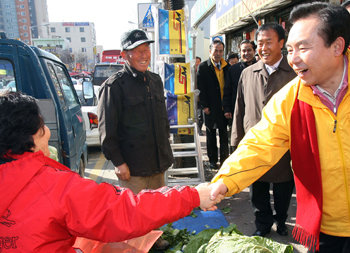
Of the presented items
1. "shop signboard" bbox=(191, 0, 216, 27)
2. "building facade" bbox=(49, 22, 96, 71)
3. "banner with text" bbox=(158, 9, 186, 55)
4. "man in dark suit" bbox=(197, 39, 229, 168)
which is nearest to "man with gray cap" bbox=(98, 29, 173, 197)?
"banner with text" bbox=(158, 9, 186, 55)

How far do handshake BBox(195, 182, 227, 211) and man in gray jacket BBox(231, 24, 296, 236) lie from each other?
1489mm

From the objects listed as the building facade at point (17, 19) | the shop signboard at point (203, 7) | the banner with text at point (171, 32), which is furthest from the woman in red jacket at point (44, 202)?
the building facade at point (17, 19)

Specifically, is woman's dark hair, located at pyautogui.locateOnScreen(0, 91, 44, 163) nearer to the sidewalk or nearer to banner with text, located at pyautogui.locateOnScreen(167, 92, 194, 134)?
the sidewalk

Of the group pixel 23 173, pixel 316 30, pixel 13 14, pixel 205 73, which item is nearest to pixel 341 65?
pixel 316 30

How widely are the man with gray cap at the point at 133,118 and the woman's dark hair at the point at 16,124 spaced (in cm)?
121

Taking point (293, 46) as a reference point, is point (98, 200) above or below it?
below

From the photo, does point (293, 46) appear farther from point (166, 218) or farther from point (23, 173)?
point (23, 173)

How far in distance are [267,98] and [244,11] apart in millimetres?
6242

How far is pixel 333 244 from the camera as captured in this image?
1778 millimetres

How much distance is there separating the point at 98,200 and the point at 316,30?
4.61ft

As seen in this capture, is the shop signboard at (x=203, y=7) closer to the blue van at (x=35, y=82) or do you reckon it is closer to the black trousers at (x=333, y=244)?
the blue van at (x=35, y=82)

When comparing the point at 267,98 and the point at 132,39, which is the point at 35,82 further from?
the point at 267,98

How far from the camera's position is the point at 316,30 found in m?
1.53

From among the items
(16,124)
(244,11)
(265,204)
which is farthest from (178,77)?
(244,11)
